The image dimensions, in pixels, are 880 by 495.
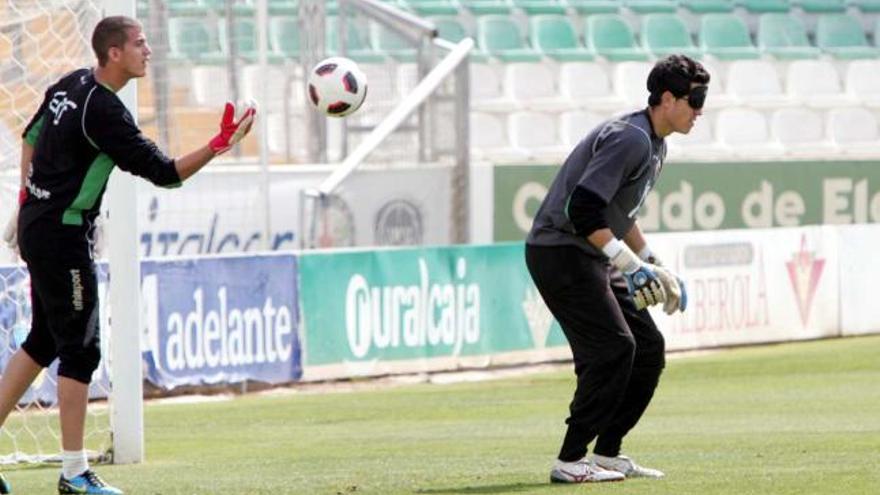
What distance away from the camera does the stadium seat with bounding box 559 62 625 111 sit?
27.1 meters

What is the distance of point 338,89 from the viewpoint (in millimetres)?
10047

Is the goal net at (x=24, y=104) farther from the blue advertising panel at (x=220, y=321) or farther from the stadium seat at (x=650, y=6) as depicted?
the stadium seat at (x=650, y=6)

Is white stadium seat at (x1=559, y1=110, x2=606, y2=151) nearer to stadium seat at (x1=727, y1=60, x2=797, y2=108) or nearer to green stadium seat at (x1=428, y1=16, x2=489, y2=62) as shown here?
green stadium seat at (x1=428, y1=16, x2=489, y2=62)

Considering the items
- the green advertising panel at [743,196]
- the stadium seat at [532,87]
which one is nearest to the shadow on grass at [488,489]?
the green advertising panel at [743,196]

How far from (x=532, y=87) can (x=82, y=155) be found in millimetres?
18907

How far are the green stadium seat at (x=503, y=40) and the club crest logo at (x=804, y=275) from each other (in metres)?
5.65

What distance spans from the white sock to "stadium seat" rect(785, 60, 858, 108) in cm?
2170

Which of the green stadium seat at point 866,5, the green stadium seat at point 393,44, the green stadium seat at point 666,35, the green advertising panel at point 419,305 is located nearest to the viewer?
the green advertising panel at point 419,305

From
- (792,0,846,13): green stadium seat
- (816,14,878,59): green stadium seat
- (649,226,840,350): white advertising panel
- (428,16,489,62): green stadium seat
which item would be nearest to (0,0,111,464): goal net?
(649,226,840,350): white advertising panel

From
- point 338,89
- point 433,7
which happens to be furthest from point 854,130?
point 338,89

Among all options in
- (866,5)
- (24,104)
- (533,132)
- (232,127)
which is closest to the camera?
(232,127)

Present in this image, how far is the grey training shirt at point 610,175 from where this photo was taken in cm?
840

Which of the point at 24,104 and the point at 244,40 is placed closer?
the point at 24,104

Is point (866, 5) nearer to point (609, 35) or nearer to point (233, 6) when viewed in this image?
point (609, 35)
